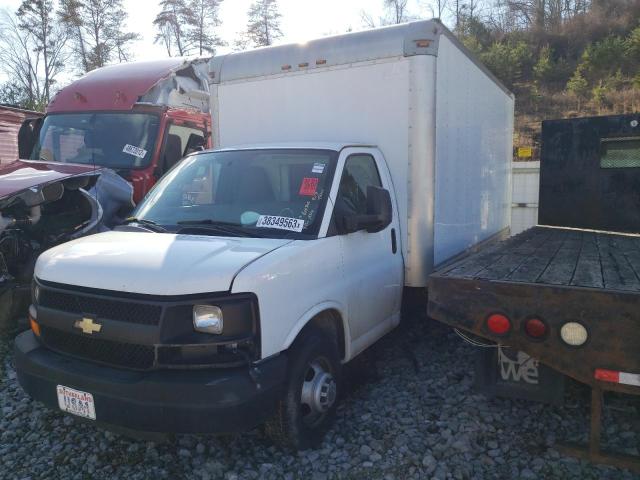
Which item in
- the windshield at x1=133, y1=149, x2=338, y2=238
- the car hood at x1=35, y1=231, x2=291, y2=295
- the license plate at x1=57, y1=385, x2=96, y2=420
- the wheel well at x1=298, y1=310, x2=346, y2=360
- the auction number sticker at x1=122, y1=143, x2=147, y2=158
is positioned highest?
the auction number sticker at x1=122, y1=143, x2=147, y2=158

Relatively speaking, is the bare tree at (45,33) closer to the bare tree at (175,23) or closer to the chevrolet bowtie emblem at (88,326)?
the bare tree at (175,23)

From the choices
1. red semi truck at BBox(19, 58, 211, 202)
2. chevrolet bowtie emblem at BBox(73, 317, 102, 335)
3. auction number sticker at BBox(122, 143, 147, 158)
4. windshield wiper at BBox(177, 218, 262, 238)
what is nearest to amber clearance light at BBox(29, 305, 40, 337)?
chevrolet bowtie emblem at BBox(73, 317, 102, 335)

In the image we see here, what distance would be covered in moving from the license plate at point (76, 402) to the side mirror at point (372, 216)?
1944 millimetres

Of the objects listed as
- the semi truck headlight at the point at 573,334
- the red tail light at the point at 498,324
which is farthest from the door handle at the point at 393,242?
the semi truck headlight at the point at 573,334

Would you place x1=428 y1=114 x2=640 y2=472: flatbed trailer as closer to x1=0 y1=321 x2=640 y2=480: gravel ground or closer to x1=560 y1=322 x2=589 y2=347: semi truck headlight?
x1=560 y1=322 x2=589 y2=347: semi truck headlight

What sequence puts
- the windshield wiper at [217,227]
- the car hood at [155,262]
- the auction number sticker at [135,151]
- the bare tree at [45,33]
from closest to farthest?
the car hood at [155,262] → the windshield wiper at [217,227] → the auction number sticker at [135,151] → the bare tree at [45,33]

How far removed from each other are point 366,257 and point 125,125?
500cm

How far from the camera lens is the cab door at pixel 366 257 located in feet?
13.3

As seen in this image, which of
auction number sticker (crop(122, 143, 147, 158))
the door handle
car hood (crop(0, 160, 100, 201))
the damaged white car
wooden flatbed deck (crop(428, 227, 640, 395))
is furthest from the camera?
auction number sticker (crop(122, 143, 147, 158))

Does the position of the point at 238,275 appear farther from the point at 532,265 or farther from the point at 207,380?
the point at 532,265

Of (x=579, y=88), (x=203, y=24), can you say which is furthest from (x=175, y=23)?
(x=579, y=88)

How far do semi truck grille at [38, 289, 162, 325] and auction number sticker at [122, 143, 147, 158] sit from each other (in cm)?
436

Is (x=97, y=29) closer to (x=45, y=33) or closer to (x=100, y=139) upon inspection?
(x=45, y=33)

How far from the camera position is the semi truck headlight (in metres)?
2.75
